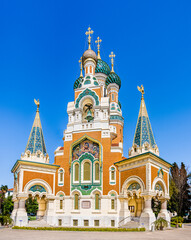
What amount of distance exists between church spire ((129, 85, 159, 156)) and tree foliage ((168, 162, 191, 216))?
12.7m

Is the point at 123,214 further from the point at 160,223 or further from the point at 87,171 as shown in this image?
the point at 87,171

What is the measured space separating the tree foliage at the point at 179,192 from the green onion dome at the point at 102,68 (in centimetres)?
1626

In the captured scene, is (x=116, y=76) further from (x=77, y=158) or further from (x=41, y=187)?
(x=41, y=187)

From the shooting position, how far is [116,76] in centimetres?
3816

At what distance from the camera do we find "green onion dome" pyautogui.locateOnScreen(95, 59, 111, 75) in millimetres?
37188

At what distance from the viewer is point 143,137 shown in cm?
2456

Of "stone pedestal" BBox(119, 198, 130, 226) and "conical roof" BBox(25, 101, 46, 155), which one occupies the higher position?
"conical roof" BBox(25, 101, 46, 155)

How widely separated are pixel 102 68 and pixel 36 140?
1506 cm

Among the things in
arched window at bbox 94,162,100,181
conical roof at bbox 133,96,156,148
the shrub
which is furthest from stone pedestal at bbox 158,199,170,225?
arched window at bbox 94,162,100,181

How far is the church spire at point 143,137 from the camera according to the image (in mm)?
23984

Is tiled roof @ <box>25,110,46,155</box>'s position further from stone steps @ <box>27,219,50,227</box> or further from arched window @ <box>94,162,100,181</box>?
stone steps @ <box>27,219,50,227</box>

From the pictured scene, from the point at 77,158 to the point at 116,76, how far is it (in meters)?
15.8

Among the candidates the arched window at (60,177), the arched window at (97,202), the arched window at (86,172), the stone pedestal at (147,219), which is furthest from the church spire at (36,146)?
the stone pedestal at (147,219)

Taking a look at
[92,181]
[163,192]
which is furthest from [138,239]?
[92,181]
